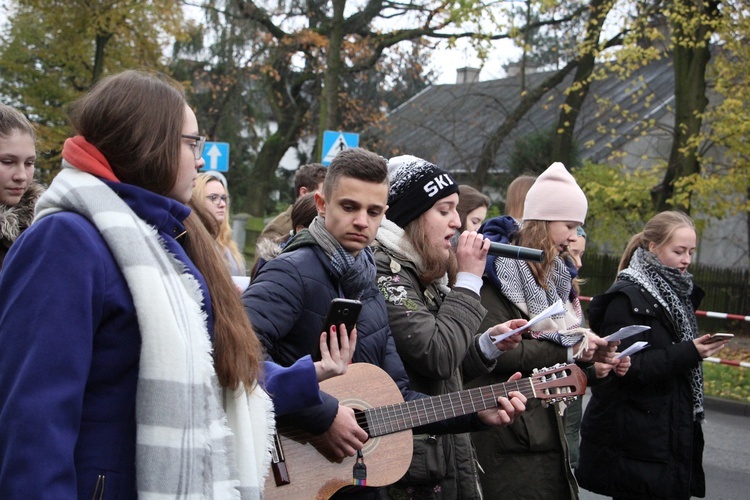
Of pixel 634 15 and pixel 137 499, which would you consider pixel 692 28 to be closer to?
pixel 634 15

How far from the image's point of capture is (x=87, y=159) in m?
2.08

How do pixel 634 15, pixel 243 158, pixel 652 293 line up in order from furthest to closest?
1. pixel 243 158
2. pixel 634 15
3. pixel 652 293

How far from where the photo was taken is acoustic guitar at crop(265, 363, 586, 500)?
309 centimetres

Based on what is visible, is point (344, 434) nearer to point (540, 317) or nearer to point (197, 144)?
point (540, 317)

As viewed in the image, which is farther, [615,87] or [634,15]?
[615,87]

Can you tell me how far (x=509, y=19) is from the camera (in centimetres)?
1717

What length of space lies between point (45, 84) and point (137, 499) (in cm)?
1974

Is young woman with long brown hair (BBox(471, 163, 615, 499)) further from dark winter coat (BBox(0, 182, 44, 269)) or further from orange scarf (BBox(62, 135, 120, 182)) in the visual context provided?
orange scarf (BBox(62, 135, 120, 182))

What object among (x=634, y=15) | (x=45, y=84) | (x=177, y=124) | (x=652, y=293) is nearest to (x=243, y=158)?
(x=45, y=84)

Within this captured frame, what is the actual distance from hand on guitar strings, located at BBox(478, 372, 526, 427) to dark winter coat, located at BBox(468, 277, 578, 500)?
66 centimetres

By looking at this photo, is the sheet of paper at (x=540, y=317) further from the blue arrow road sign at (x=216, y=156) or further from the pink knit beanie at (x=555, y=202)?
the blue arrow road sign at (x=216, y=156)

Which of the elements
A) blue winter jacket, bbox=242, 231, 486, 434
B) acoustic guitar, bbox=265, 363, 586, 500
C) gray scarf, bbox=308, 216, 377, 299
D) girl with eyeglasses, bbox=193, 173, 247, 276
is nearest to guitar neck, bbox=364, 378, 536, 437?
acoustic guitar, bbox=265, 363, 586, 500

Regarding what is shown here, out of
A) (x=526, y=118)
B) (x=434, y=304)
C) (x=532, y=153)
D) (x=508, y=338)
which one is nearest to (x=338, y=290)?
(x=434, y=304)

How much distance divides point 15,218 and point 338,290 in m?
1.28
